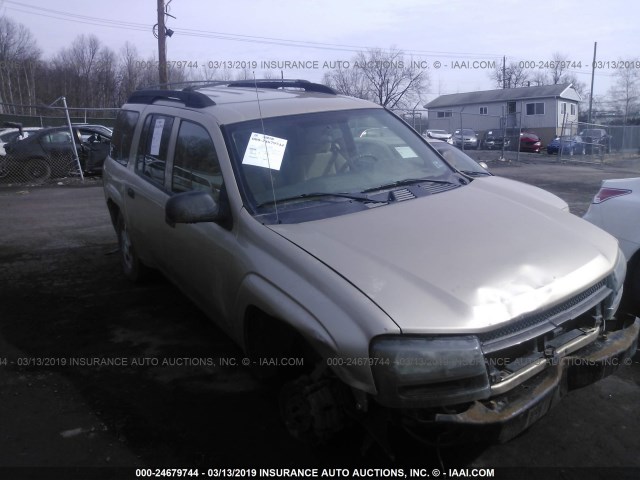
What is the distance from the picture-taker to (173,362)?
4.36m

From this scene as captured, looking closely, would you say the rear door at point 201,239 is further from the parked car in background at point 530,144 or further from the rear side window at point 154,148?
the parked car in background at point 530,144

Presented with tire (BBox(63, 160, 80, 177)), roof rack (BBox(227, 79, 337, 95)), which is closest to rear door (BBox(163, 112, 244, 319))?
roof rack (BBox(227, 79, 337, 95))

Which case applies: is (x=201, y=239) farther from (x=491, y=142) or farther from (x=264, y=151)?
(x=491, y=142)

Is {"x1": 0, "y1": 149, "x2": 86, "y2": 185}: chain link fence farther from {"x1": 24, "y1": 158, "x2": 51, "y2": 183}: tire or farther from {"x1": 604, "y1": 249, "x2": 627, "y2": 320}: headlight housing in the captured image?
{"x1": 604, "y1": 249, "x2": 627, "y2": 320}: headlight housing

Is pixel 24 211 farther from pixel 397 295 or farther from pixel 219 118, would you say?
pixel 397 295

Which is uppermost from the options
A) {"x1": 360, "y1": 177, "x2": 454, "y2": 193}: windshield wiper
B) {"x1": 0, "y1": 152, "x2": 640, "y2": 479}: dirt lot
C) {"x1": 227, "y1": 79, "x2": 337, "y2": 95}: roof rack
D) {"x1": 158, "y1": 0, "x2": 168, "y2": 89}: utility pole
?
{"x1": 158, "y1": 0, "x2": 168, "y2": 89}: utility pole

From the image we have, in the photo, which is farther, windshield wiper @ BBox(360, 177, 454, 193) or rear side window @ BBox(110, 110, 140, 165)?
rear side window @ BBox(110, 110, 140, 165)

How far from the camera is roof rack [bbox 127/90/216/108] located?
13.7ft

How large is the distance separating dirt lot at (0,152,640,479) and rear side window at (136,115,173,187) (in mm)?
1293

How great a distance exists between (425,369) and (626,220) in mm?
3155

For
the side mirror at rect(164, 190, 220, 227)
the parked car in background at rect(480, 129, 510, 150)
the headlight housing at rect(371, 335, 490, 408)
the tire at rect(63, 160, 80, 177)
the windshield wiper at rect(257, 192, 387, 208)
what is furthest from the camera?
the parked car in background at rect(480, 129, 510, 150)

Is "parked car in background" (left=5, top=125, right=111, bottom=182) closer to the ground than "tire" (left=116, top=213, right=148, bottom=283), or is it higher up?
higher up

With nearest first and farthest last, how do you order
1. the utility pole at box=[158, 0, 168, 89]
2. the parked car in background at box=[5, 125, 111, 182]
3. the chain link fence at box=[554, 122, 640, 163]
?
1. the parked car in background at box=[5, 125, 111, 182]
2. the utility pole at box=[158, 0, 168, 89]
3. the chain link fence at box=[554, 122, 640, 163]

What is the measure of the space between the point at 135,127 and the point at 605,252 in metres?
4.11
